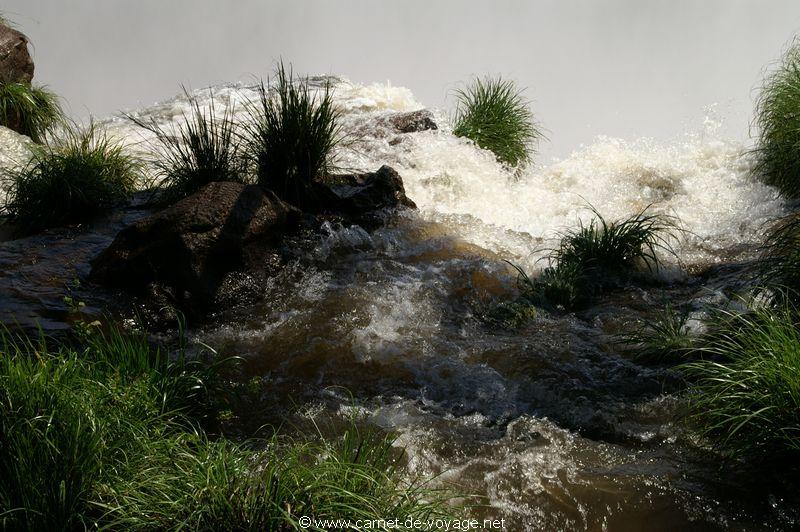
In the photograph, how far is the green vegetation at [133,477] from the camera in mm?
1990

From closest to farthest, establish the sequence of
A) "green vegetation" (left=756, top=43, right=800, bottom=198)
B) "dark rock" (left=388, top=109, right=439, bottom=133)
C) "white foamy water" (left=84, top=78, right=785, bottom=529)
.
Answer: "white foamy water" (left=84, top=78, right=785, bottom=529) → "green vegetation" (left=756, top=43, right=800, bottom=198) → "dark rock" (left=388, top=109, right=439, bottom=133)

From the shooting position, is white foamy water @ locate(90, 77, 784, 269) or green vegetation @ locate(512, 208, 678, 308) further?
white foamy water @ locate(90, 77, 784, 269)

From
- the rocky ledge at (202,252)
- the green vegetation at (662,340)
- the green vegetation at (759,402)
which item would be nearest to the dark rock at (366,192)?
the rocky ledge at (202,252)

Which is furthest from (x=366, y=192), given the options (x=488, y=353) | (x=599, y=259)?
(x=488, y=353)

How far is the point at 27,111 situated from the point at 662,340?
301 inches

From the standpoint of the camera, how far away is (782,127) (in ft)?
22.2

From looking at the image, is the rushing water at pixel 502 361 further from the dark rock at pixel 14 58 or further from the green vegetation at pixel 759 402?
the dark rock at pixel 14 58

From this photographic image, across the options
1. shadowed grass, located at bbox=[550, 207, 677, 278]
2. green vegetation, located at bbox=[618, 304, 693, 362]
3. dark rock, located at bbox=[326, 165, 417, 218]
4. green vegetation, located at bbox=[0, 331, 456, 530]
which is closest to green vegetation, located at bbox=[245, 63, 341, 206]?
dark rock, located at bbox=[326, 165, 417, 218]

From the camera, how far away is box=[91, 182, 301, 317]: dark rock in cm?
432

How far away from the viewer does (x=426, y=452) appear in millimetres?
2904

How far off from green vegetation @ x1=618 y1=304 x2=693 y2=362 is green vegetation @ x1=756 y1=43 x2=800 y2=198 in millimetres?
3329

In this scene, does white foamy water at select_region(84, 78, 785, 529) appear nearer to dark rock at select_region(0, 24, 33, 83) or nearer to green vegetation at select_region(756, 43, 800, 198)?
green vegetation at select_region(756, 43, 800, 198)

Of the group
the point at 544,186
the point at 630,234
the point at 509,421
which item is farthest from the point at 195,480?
the point at 544,186

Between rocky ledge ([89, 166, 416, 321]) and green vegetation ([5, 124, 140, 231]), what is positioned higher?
green vegetation ([5, 124, 140, 231])
